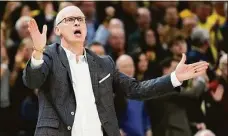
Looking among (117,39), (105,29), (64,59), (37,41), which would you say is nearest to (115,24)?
(105,29)

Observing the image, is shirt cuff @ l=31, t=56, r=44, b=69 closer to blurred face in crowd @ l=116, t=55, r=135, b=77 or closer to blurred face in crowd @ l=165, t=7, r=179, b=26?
blurred face in crowd @ l=116, t=55, r=135, b=77

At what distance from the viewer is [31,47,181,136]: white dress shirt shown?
A: 11.4ft

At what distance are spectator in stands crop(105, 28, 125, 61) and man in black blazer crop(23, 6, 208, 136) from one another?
2.80m

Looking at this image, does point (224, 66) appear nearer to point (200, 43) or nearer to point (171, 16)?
point (200, 43)

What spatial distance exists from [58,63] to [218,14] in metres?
4.79

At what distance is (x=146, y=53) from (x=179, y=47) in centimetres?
49

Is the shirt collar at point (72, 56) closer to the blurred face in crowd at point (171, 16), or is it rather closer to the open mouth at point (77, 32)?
the open mouth at point (77, 32)

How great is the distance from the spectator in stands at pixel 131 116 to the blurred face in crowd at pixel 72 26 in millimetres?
2090

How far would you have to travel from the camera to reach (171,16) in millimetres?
7703

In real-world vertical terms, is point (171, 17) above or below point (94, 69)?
below

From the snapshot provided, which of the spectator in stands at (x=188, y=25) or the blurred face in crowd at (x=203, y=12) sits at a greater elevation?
the blurred face in crowd at (x=203, y=12)

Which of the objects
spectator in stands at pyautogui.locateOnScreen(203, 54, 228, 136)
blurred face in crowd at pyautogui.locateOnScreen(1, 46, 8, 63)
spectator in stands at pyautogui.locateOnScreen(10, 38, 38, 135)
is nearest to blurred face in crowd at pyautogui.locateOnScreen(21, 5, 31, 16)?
spectator in stands at pyautogui.locateOnScreen(10, 38, 38, 135)

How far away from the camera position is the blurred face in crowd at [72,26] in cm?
362

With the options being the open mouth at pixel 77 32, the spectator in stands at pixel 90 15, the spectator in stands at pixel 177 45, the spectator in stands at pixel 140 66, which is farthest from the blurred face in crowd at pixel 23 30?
the open mouth at pixel 77 32
